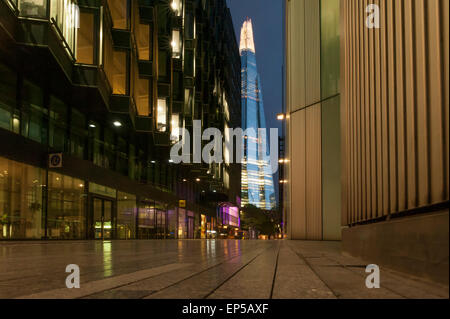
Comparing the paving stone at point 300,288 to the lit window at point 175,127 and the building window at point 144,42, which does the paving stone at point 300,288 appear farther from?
the lit window at point 175,127

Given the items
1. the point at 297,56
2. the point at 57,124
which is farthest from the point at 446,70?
the point at 57,124

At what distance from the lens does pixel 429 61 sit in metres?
3.04

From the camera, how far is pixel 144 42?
29.1 meters

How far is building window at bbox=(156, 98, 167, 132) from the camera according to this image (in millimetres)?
30547

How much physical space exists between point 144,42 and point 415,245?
2782cm

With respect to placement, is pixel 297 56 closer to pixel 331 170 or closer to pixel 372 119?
pixel 331 170

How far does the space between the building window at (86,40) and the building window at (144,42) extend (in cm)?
863

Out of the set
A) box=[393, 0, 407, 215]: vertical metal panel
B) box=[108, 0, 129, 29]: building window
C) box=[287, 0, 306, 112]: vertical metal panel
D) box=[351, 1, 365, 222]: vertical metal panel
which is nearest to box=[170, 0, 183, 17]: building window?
box=[108, 0, 129, 29]: building window

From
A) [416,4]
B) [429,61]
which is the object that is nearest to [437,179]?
[429,61]

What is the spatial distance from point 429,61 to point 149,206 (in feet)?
118

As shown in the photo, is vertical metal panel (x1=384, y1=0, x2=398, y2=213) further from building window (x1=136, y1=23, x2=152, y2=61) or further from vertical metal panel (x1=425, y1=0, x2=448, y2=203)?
building window (x1=136, y1=23, x2=152, y2=61)

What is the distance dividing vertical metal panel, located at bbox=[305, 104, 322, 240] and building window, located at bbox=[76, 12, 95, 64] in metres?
9.54

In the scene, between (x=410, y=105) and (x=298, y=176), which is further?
(x=298, y=176)
